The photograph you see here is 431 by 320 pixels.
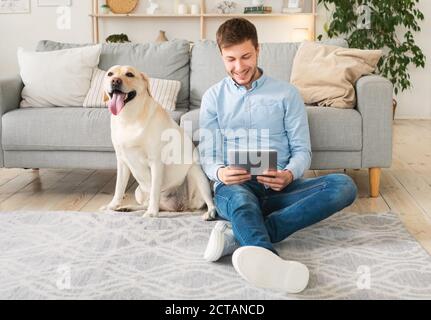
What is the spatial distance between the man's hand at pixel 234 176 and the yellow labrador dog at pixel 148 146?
424 millimetres

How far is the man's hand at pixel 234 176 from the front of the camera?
224 cm

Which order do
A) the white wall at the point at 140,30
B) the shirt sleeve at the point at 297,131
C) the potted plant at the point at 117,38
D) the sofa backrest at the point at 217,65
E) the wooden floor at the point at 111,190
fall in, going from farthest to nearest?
1. the white wall at the point at 140,30
2. the potted plant at the point at 117,38
3. the sofa backrest at the point at 217,65
4. the wooden floor at the point at 111,190
5. the shirt sleeve at the point at 297,131

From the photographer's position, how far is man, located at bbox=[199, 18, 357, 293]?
2.13 m

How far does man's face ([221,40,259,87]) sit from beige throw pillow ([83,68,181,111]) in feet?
3.51

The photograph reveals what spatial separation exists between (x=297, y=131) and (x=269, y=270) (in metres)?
0.77

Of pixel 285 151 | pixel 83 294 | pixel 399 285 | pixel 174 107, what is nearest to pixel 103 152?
pixel 174 107

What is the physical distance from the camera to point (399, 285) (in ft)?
6.30

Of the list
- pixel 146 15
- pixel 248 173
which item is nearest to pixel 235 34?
pixel 248 173

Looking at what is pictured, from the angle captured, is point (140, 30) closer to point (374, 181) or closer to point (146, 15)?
point (146, 15)

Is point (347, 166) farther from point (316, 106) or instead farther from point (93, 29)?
point (93, 29)

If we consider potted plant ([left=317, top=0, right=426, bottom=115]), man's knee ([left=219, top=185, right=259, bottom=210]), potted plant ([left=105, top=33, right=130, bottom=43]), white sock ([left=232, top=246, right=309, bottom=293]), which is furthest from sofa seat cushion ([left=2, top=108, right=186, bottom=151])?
potted plant ([left=317, top=0, right=426, bottom=115])

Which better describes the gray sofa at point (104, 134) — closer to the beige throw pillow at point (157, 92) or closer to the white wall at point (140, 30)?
the beige throw pillow at point (157, 92)

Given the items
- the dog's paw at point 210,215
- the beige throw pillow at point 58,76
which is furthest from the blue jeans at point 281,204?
the beige throw pillow at point 58,76

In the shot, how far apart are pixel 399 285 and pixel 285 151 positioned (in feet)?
2.45
